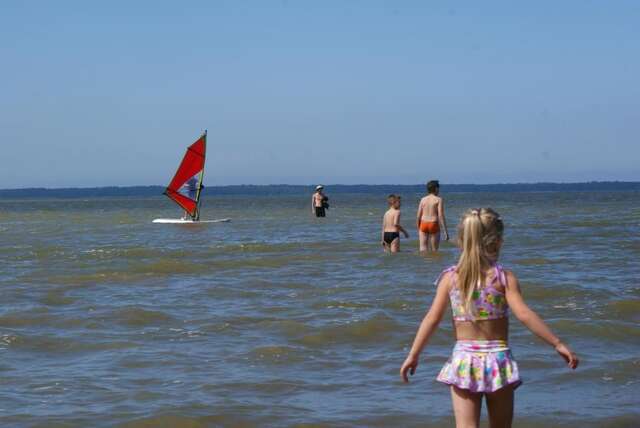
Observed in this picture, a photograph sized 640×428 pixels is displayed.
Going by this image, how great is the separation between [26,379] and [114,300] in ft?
13.7

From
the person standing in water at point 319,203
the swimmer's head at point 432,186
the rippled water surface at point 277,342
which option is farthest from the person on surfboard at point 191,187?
the swimmer's head at point 432,186

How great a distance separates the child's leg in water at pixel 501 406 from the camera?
14.0 feet

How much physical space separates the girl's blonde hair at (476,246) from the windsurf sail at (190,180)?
89.8 ft

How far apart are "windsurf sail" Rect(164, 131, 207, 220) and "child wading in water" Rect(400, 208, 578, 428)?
89.6ft

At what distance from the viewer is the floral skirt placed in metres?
4.26

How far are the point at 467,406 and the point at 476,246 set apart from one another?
0.68 metres

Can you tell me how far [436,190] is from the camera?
14.9 meters

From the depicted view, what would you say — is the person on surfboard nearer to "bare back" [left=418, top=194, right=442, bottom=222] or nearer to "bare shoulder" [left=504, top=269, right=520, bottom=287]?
"bare back" [left=418, top=194, right=442, bottom=222]

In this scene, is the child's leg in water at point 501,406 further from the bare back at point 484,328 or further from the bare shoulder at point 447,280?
the bare shoulder at point 447,280

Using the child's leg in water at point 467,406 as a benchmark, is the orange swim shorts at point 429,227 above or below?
above

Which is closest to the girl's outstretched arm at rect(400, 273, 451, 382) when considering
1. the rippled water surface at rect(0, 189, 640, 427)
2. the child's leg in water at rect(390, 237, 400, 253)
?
the rippled water surface at rect(0, 189, 640, 427)

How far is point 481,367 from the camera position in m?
4.30

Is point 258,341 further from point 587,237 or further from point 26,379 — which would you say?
point 587,237

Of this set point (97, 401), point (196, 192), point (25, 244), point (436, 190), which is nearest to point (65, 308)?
point (97, 401)
